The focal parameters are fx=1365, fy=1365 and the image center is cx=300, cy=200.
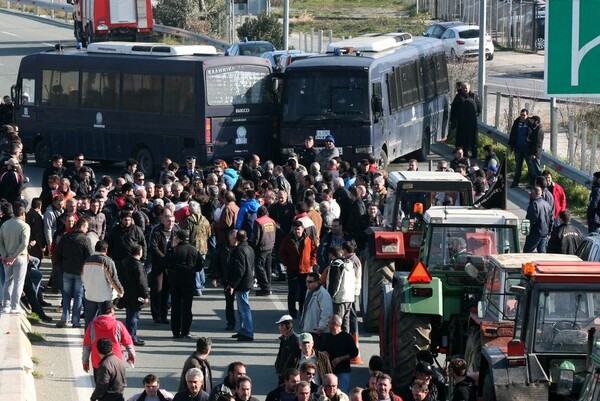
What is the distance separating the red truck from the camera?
161 ft

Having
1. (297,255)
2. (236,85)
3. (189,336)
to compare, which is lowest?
(189,336)

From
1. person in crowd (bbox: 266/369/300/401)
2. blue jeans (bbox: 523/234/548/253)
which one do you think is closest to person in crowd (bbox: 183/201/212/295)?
blue jeans (bbox: 523/234/548/253)

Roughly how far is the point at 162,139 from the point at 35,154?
4.22 m

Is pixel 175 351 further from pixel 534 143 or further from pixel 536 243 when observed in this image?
pixel 534 143

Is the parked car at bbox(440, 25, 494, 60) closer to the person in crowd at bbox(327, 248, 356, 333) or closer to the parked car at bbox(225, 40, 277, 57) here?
the parked car at bbox(225, 40, 277, 57)

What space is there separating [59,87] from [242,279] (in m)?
15.4

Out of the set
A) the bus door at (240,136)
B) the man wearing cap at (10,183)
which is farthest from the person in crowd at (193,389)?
the bus door at (240,136)

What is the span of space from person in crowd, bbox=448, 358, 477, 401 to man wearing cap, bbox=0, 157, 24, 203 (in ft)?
39.8

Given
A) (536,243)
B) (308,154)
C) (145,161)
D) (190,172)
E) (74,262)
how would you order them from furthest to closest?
(145,161)
(308,154)
(190,172)
(536,243)
(74,262)

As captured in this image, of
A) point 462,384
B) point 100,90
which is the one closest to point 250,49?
point 100,90

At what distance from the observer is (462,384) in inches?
461

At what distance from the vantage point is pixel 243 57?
29.5m

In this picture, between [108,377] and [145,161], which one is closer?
[108,377]

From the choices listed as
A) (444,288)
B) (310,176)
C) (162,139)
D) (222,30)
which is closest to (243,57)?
(162,139)
